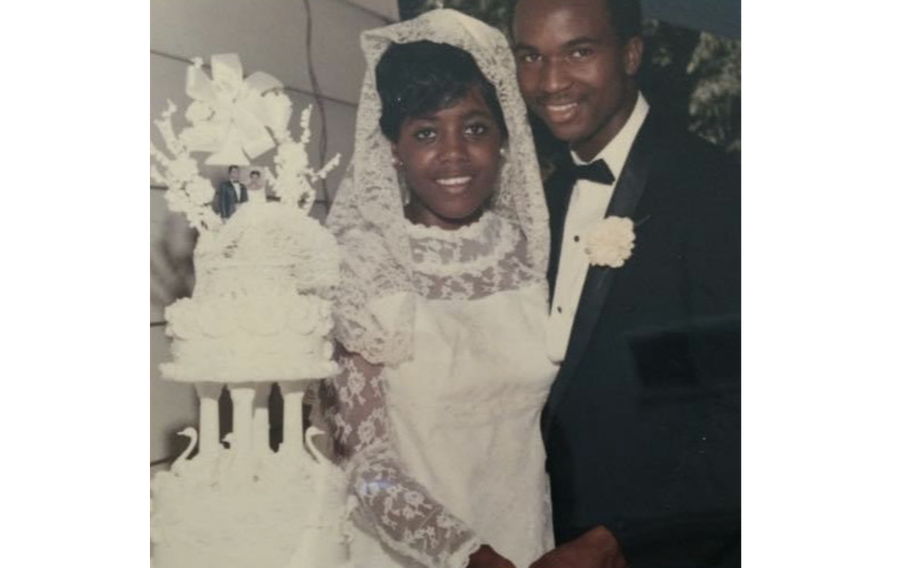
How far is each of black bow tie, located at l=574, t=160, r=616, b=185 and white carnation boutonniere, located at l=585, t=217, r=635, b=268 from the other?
8cm

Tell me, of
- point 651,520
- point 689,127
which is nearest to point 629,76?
point 689,127

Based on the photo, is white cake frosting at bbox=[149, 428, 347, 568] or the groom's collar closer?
white cake frosting at bbox=[149, 428, 347, 568]

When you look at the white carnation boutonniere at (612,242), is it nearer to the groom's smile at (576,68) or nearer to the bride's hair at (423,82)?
the groom's smile at (576,68)

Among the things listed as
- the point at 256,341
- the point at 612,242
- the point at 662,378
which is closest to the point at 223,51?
the point at 256,341

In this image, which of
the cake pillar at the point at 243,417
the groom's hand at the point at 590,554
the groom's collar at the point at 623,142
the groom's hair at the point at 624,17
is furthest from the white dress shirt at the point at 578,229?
the cake pillar at the point at 243,417

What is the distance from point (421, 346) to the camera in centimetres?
189

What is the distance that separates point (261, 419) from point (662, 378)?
2.25 ft

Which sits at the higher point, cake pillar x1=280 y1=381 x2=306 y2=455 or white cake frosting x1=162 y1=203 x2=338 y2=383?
white cake frosting x1=162 y1=203 x2=338 y2=383

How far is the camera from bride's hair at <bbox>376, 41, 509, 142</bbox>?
191 cm

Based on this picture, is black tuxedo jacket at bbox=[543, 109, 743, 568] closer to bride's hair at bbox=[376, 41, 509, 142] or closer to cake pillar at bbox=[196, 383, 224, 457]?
bride's hair at bbox=[376, 41, 509, 142]

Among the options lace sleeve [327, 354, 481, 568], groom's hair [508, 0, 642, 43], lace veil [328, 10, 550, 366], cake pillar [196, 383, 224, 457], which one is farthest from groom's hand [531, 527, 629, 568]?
groom's hair [508, 0, 642, 43]

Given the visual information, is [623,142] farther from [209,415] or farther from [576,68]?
[209,415]

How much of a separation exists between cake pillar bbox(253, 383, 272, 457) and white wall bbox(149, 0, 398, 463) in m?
0.13

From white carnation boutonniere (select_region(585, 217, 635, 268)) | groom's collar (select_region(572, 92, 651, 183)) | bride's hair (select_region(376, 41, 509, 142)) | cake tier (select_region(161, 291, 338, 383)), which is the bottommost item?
cake tier (select_region(161, 291, 338, 383))
